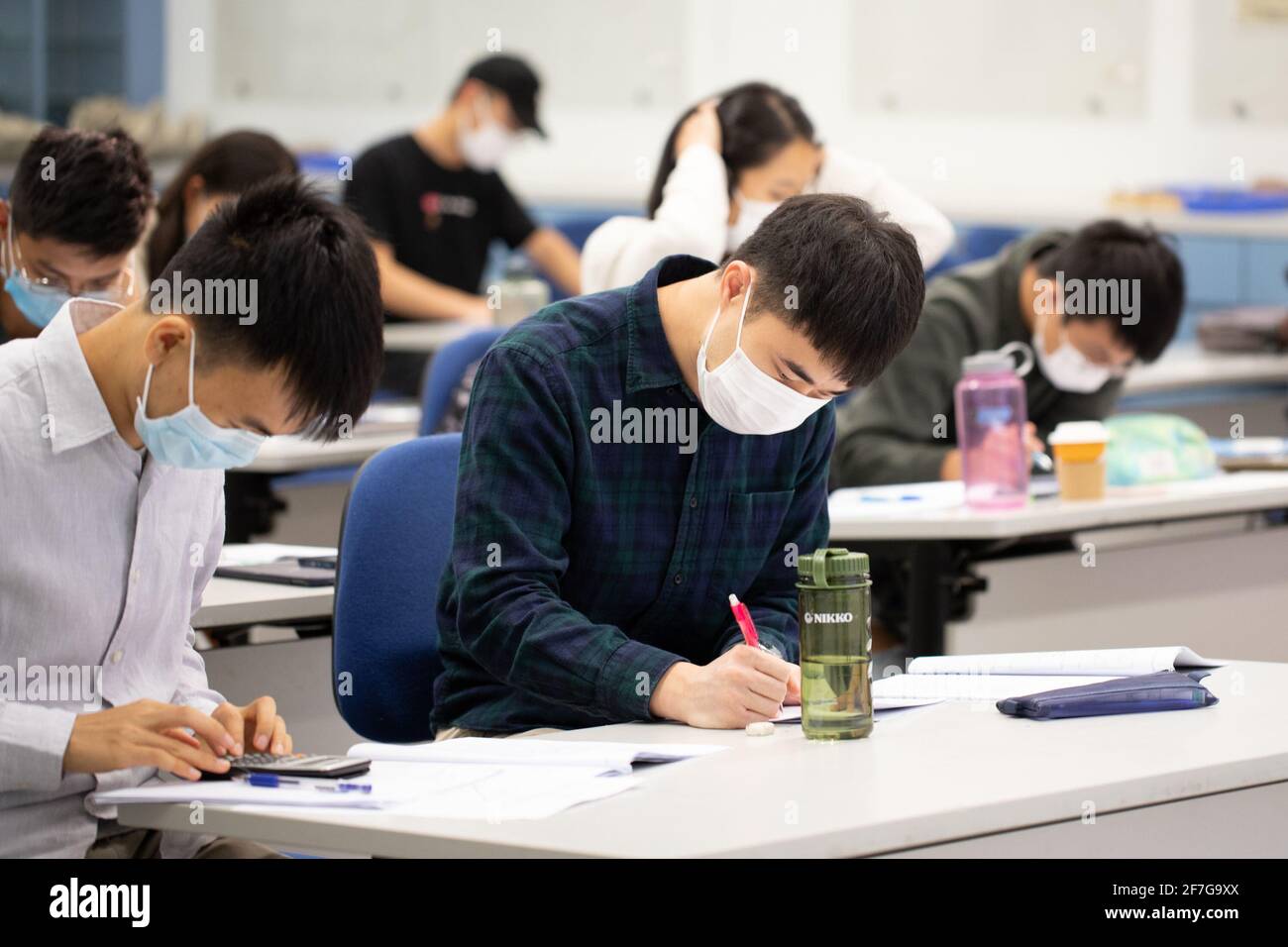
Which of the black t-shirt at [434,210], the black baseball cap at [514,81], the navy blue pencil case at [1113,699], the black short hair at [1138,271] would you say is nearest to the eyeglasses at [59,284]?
the navy blue pencil case at [1113,699]

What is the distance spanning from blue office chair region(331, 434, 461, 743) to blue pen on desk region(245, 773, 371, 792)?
0.54m

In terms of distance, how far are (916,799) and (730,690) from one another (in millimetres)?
327

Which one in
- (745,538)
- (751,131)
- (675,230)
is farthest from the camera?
(751,131)

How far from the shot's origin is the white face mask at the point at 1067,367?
10.7 ft

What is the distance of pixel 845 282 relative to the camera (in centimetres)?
169

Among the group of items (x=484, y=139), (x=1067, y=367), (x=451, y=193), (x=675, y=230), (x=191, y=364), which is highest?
(x=484, y=139)

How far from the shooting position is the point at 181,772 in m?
1.45

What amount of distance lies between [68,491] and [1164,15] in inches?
221

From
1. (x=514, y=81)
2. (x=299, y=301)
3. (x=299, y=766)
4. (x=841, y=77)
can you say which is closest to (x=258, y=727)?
(x=299, y=766)

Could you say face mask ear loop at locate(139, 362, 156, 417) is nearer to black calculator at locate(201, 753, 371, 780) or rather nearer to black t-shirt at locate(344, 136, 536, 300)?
black calculator at locate(201, 753, 371, 780)

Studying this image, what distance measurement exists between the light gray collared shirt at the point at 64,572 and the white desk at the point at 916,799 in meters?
0.13

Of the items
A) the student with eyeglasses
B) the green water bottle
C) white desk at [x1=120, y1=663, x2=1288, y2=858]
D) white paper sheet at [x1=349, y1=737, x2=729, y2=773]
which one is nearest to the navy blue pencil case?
white desk at [x1=120, y1=663, x2=1288, y2=858]

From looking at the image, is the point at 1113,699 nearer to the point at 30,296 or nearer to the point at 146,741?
the point at 146,741

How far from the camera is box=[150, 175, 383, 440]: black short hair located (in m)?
1.48
